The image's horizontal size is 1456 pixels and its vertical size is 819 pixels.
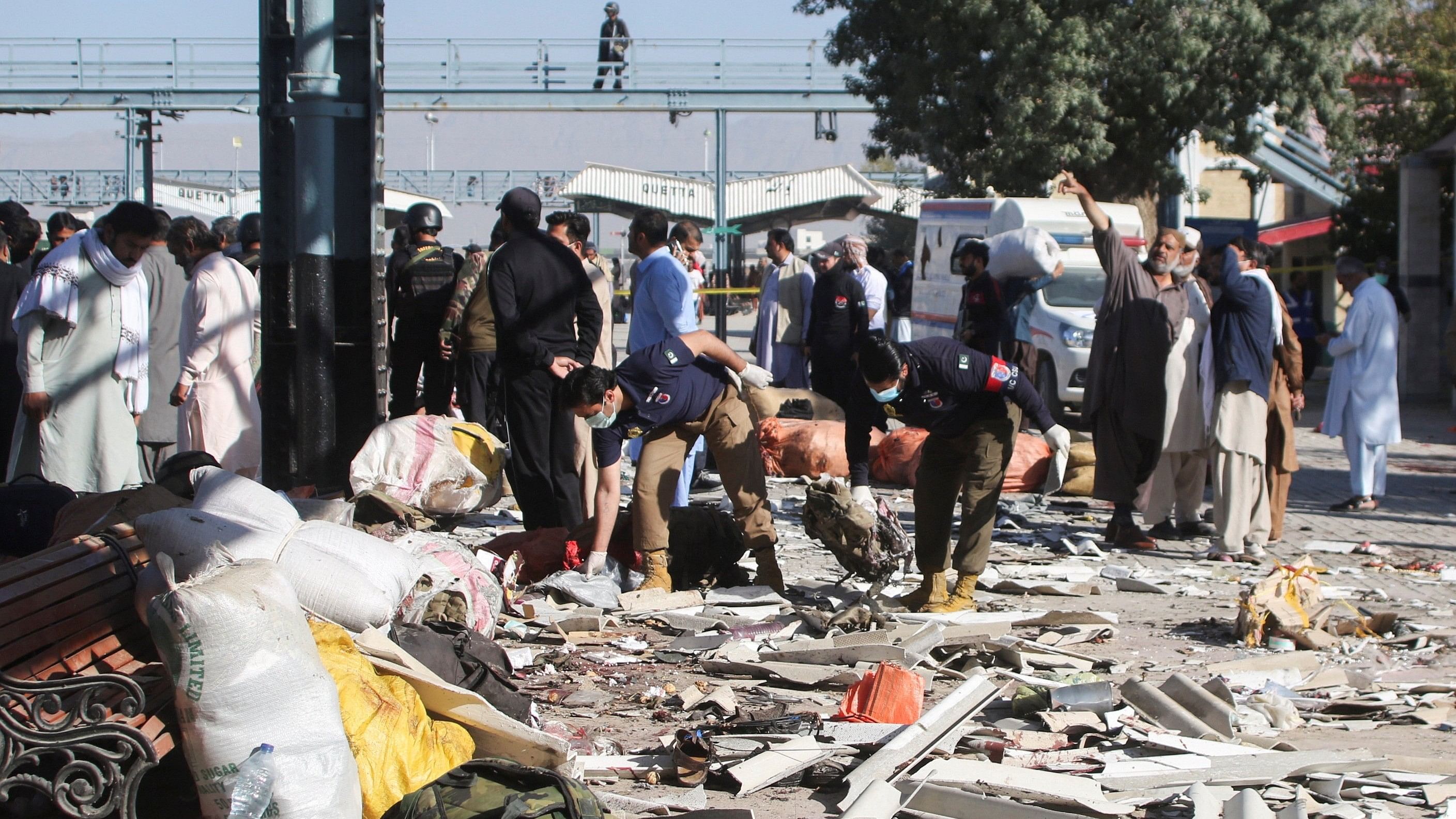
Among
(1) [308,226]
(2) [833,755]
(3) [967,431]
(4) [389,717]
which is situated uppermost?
→ (1) [308,226]

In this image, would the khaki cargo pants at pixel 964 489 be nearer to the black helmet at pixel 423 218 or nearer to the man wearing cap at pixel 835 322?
the black helmet at pixel 423 218

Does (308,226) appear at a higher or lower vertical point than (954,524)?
higher

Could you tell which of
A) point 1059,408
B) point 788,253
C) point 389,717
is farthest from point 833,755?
point 1059,408

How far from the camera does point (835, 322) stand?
1191 cm

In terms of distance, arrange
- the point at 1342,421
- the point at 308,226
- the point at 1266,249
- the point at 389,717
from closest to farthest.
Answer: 1. the point at 389,717
2. the point at 308,226
3. the point at 1266,249
4. the point at 1342,421

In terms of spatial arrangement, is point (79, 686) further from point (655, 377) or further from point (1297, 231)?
point (1297, 231)

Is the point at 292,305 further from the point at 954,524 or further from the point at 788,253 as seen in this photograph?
the point at 788,253

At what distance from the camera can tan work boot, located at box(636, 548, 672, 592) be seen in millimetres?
6859

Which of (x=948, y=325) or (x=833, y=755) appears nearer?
(x=833, y=755)

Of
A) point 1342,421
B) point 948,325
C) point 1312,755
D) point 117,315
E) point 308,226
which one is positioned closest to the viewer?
point 1312,755

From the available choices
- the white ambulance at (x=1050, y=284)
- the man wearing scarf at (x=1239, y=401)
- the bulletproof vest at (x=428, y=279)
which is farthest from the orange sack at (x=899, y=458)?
the bulletproof vest at (x=428, y=279)

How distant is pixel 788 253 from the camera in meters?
13.2

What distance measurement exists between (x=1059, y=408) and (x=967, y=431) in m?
8.91

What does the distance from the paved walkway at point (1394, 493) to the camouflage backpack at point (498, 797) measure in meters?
6.63
